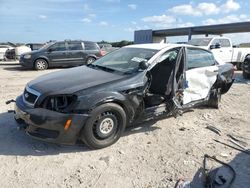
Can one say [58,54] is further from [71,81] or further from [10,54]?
[71,81]

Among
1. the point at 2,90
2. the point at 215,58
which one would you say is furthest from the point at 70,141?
the point at 2,90

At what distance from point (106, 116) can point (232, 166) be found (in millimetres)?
2029

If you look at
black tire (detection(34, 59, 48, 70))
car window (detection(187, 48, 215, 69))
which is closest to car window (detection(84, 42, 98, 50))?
black tire (detection(34, 59, 48, 70))

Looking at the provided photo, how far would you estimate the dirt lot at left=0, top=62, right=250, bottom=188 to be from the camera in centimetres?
345

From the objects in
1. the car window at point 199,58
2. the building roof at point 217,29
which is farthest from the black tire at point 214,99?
the building roof at point 217,29

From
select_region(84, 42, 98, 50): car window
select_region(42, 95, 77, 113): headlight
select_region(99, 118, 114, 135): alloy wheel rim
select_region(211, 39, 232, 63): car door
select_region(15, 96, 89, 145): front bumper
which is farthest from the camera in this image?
select_region(84, 42, 98, 50): car window

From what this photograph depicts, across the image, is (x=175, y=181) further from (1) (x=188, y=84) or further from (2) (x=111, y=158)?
(1) (x=188, y=84)

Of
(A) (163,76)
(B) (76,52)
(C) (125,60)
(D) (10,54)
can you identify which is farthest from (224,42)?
(D) (10,54)

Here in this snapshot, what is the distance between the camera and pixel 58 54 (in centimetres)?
1468

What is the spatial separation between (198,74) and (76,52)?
415 inches

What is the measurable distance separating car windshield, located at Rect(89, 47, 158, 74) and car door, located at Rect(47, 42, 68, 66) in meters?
9.49

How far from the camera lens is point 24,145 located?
4.33 metres

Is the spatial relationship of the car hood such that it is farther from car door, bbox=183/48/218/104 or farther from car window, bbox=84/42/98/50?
car window, bbox=84/42/98/50

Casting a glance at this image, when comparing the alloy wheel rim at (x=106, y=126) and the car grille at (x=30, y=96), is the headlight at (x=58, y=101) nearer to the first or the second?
the car grille at (x=30, y=96)
